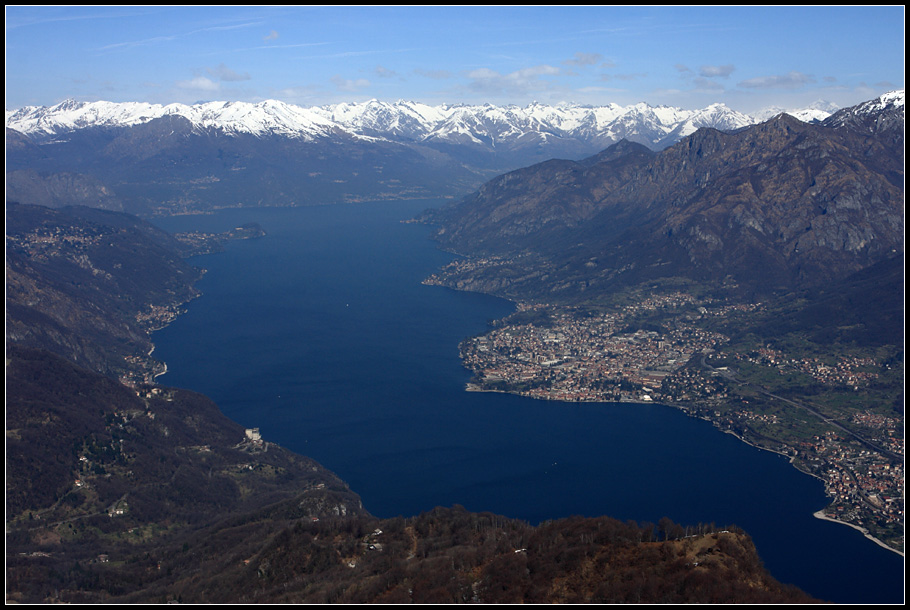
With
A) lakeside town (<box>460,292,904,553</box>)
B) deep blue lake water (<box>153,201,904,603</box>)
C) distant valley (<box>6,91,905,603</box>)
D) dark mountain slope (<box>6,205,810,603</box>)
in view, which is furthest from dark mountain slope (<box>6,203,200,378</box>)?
lakeside town (<box>460,292,904,553</box>)

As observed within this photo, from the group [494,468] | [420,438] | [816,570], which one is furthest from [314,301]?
[816,570]

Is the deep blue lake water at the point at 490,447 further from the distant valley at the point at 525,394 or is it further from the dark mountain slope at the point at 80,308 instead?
the dark mountain slope at the point at 80,308

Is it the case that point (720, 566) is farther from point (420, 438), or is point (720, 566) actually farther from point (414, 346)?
point (414, 346)

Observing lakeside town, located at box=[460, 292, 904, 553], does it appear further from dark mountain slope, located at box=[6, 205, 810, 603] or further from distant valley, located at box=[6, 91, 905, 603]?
dark mountain slope, located at box=[6, 205, 810, 603]

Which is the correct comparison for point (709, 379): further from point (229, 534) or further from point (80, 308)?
point (80, 308)

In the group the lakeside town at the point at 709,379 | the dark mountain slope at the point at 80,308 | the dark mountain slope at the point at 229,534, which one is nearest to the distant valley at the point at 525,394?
the dark mountain slope at the point at 229,534
